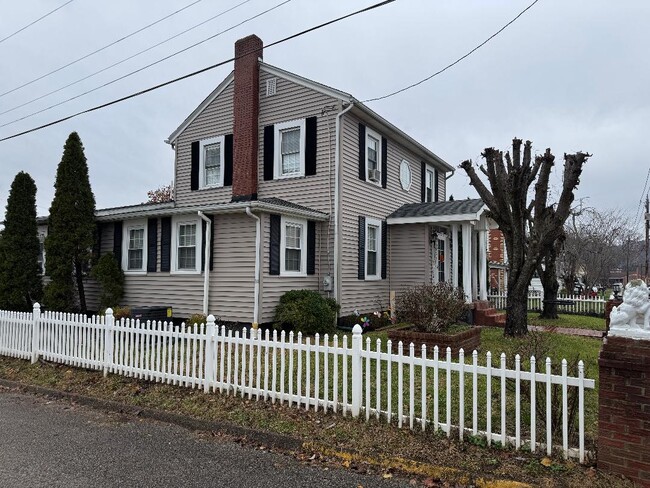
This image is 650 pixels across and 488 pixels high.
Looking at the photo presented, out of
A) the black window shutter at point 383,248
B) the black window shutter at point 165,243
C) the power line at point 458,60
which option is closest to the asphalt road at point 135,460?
the black window shutter at point 165,243

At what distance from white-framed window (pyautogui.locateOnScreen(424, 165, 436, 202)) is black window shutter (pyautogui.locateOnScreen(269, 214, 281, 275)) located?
335 inches

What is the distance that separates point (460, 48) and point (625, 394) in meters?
8.07

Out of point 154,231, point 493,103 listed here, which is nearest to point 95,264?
point 154,231

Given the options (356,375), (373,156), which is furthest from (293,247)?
(356,375)

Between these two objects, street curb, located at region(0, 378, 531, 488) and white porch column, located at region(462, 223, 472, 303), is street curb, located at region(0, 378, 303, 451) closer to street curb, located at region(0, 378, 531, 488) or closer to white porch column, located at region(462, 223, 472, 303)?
street curb, located at region(0, 378, 531, 488)

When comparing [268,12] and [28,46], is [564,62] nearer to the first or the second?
[268,12]

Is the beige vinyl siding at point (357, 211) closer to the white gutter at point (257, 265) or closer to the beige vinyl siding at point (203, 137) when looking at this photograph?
the white gutter at point (257, 265)

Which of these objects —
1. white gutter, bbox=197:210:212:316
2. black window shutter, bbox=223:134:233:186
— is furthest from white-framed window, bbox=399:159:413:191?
white gutter, bbox=197:210:212:316

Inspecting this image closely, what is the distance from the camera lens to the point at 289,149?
13.6 m

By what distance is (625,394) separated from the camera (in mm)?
3717

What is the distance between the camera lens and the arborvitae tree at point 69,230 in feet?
42.4

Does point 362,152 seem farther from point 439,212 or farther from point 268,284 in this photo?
point 268,284

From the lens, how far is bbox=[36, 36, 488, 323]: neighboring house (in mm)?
11531

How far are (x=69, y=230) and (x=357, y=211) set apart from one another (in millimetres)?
8324
